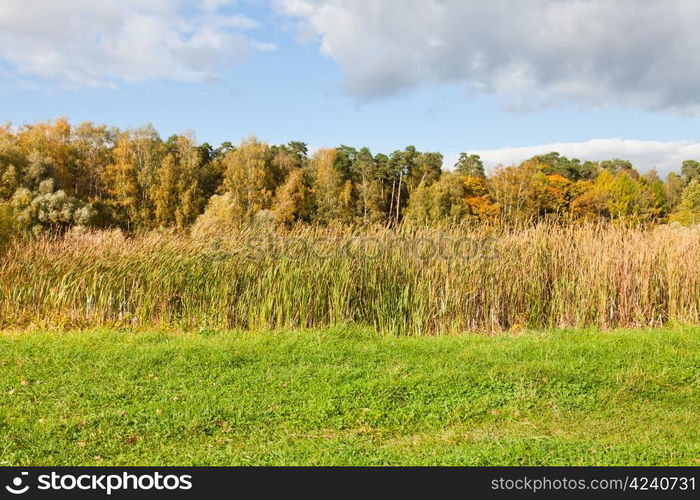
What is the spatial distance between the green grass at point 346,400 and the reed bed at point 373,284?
2.57 feet

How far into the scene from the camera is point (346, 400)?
4.62 m

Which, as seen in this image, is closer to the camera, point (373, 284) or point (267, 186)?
point (373, 284)

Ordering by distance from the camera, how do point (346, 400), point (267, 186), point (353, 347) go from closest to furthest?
point (346, 400) < point (353, 347) < point (267, 186)

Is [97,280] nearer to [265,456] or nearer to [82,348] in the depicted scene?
[82,348]

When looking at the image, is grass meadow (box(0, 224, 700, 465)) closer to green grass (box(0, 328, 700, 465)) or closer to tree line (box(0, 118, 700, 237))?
green grass (box(0, 328, 700, 465))

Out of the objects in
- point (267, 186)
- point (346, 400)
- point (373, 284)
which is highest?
point (267, 186)

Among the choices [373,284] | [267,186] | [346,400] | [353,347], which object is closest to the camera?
[346,400]

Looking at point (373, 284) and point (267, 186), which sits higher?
point (267, 186)

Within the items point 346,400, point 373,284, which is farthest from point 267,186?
point 346,400

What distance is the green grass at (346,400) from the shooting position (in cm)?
366

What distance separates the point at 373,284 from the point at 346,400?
9.68ft

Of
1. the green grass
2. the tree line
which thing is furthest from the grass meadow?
the tree line

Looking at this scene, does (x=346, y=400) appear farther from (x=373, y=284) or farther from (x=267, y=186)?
(x=267, y=186)

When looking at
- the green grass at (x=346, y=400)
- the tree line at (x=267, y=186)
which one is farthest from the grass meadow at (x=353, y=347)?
the tree line at (x=267, y=186)
